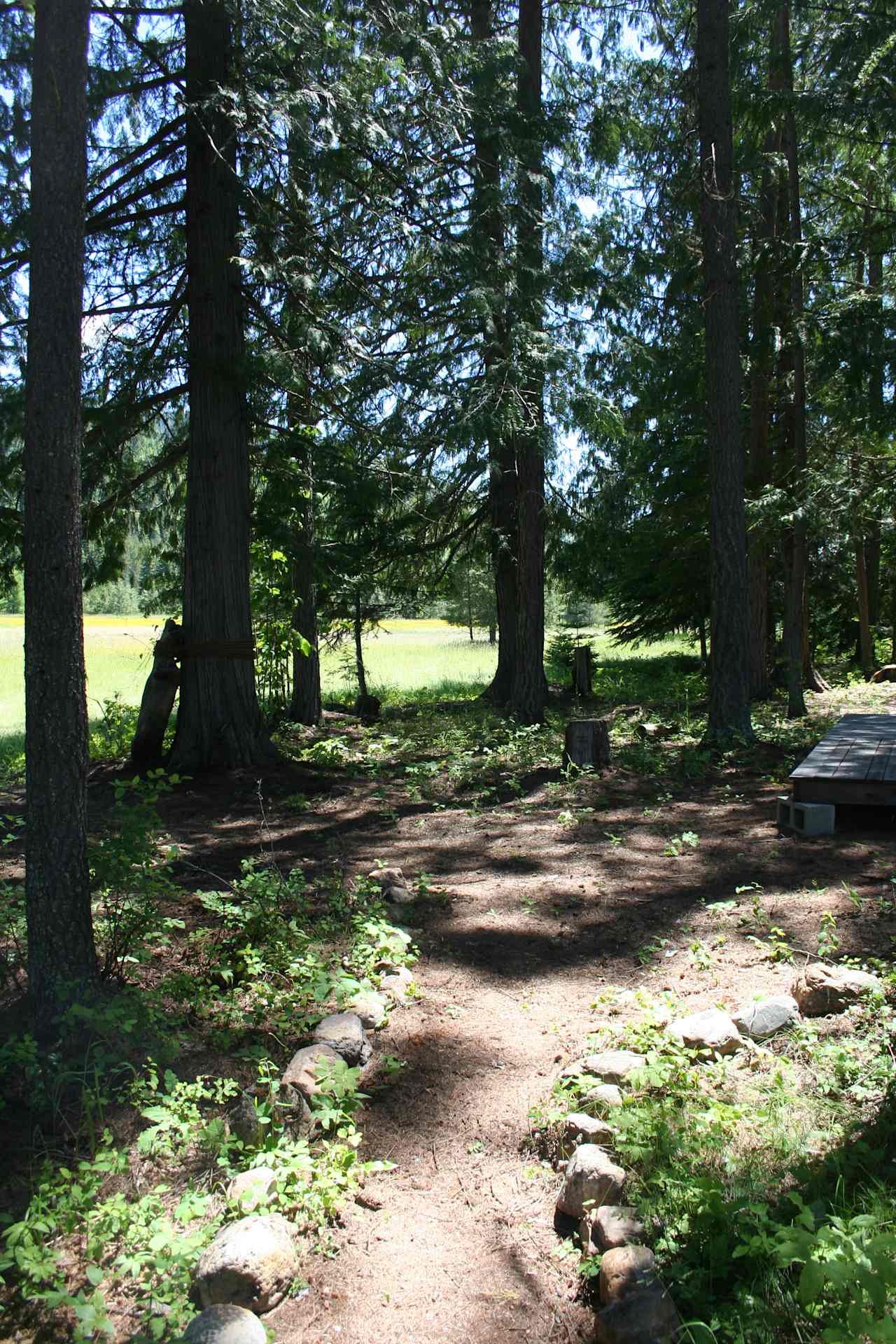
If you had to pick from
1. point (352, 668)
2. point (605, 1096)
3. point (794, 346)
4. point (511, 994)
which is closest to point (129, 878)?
point (511, 994)

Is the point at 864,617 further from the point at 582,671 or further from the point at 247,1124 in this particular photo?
the point at 247,1124

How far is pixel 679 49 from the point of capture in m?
12.2

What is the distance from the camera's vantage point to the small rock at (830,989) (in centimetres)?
380

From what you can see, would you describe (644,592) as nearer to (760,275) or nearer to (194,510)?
(760,275)

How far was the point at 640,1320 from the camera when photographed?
7.63ft

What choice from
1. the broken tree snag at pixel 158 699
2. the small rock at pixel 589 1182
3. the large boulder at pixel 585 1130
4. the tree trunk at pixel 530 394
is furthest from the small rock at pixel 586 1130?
the broken tree snag at pixel 158 699

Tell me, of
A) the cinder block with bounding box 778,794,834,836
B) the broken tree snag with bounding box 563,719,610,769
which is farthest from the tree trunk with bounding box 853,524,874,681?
the cinder block with bounding box 778,794,834,836

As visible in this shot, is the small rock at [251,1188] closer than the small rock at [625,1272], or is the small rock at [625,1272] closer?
the small rock at [625,1272]

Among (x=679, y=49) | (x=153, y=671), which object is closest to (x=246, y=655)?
(x=153, y=671)

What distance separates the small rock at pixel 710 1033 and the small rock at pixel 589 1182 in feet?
2.45

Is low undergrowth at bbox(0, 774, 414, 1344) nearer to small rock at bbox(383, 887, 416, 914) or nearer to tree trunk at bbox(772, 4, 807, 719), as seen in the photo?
small rock at bbox(383, 887, 416, 914)

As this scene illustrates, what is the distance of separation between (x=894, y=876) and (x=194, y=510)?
6869mm

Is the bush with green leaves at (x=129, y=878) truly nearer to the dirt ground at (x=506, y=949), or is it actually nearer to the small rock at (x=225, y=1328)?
the dirt ground at (x=506, y=949)

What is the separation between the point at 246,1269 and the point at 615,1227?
1.07 meters
